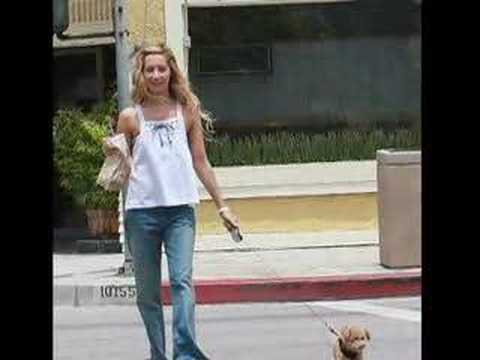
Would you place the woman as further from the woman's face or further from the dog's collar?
the dog's collar

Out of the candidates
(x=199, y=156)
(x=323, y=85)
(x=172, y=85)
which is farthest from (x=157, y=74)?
(x=323, y=85)

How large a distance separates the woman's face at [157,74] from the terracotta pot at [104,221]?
20.8 ft

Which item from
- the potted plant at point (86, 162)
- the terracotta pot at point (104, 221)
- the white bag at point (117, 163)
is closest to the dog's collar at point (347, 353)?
the white bag at point (117, 163)

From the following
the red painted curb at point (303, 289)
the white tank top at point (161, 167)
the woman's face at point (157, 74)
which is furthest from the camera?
the red painted curb at point (303, 289)

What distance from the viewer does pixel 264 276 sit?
987 cm

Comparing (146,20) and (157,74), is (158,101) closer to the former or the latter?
(157,74)

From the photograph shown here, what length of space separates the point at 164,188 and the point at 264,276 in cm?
456

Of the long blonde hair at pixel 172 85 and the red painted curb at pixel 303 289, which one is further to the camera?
the red painted curb at pixel 303 289

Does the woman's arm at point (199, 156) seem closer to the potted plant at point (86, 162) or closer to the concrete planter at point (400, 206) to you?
the concrete planter at point (400, 206)

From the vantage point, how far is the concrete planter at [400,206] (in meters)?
9.56

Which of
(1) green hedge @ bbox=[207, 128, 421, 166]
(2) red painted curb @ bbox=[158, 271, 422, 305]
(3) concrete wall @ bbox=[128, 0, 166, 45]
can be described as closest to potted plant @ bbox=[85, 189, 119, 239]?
(1) green hedge @ bbox=[207, 128, 421, 166]

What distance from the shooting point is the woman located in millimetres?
5449
